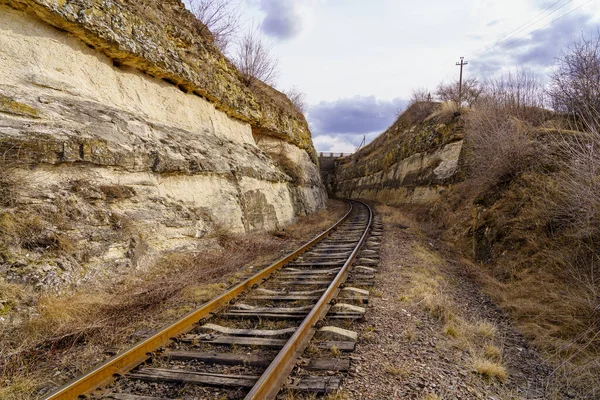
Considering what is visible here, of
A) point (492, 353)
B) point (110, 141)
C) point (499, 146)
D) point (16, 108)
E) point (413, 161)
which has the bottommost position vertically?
point (492, 353)

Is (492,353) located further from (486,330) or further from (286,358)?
(286,358)

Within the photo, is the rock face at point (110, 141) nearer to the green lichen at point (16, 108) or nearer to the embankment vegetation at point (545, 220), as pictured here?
the green lichen at point (16, 108)

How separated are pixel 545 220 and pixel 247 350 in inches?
276

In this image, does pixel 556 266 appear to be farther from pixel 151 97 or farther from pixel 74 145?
pixel 151 97

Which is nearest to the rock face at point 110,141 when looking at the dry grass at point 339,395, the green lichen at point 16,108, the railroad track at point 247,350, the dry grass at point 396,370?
the green lichen at point 16,108

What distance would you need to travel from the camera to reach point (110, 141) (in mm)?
7238

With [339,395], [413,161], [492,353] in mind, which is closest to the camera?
[339,395]

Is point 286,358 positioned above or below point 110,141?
below

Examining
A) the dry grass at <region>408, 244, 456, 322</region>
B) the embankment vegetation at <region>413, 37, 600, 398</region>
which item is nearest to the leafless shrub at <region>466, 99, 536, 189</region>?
the embankment vegetation at <region>413, 37, 600, 398</region>

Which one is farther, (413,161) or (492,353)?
(413,161)

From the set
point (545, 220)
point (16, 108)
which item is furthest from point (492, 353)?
point (16, 108)

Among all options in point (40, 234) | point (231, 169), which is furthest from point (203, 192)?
point (40, 234)

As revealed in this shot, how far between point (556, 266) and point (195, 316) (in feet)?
20.3

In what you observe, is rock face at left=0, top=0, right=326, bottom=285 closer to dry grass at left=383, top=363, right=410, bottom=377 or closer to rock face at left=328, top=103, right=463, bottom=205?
dry grass at left=383, top=363, right=410, bottom=377
